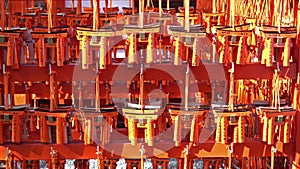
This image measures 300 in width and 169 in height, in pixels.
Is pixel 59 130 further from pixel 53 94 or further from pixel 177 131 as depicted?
pixel 177 131

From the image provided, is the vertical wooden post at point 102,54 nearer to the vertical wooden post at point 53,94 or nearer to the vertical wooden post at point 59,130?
the vertical wooden post at point 53,94

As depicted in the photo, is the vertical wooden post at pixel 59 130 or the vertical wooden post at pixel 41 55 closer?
the vertical wooden post at pixel 59 130

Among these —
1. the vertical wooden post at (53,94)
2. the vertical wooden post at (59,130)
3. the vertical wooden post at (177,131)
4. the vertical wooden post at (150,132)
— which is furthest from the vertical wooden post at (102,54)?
the vertical wooden post at (177,131)

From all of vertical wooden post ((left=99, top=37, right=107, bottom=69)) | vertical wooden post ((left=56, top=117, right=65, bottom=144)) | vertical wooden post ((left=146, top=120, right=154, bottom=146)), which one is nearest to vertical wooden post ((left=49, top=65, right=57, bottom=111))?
vertical wooden post ((left=56, top=117, right=65, bottom=144))

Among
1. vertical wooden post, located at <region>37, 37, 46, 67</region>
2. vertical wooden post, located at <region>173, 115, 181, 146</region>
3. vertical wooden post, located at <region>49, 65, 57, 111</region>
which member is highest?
vertical wooden post, located at <region>37, 37, 46, 67</region>

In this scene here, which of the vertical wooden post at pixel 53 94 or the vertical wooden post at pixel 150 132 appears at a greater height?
the vertical wooden post at pixel 53 94

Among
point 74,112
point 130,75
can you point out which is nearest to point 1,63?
point 74,112

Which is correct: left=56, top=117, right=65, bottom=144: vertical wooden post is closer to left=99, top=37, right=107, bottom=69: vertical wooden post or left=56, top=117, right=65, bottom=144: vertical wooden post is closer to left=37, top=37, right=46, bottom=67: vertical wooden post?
left=37, top=37, right=46, bottom=67: vertical wooden post

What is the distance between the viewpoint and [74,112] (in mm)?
7059

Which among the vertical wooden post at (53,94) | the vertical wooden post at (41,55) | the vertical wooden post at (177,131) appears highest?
the vertical wooden post at (41,55)

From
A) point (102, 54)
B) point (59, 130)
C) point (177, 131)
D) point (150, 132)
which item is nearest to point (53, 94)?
point (59, 130)

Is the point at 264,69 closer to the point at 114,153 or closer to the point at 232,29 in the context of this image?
the point at 232,29

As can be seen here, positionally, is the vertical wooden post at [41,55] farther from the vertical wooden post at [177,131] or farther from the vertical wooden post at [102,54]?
the vertical wooden post at [177,131]

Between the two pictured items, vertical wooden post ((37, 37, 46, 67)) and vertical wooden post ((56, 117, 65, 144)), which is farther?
vertical wooden post ((37, 37, 46, 67))
